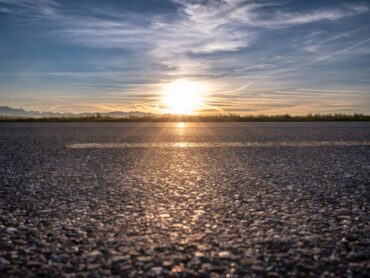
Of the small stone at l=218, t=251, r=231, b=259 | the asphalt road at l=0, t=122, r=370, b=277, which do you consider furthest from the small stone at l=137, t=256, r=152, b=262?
the small stone at l=218, t=251, r=231, b=259

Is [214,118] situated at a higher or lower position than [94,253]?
higher

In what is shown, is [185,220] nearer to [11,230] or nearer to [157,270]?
[157,270]

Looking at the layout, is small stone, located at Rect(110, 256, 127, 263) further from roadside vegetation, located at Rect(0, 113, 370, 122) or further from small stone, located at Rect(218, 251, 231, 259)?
roadside vegetation, located at Rect(0, 113, 370, 122)

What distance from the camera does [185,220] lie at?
6.43 ft

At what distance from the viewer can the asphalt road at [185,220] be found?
1.41 metres

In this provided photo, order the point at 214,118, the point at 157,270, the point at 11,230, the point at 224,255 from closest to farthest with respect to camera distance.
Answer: the point at 157,270 < the point at 224,255 < the point at 11,230 < the point at 214,118

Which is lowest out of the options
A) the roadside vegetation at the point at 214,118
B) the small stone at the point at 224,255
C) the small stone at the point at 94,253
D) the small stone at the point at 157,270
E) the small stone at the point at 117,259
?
the small stone at the point at 157,270

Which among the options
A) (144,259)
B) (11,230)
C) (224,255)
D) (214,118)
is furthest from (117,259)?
(214,118)

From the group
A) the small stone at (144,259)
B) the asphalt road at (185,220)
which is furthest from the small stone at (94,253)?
the small stone at (144,259)

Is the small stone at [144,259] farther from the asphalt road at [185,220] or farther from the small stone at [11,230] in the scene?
the small stone at [11,230]

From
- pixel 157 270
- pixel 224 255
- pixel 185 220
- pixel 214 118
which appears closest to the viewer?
pixel 157 270

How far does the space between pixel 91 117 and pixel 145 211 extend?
1823cm

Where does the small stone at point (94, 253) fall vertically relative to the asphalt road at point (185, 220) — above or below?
below

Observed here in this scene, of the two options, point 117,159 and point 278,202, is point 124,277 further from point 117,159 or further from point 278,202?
point 117,159
